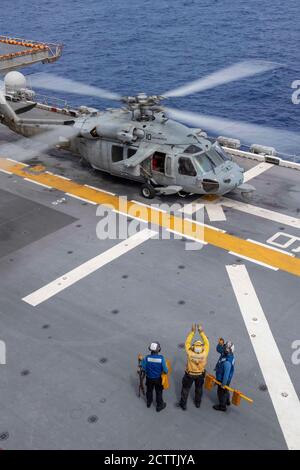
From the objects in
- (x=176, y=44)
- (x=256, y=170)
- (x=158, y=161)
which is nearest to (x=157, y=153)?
(x=158, y=161)

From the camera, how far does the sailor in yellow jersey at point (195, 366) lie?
11.3 m

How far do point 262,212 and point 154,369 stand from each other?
1108cm

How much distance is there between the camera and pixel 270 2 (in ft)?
317

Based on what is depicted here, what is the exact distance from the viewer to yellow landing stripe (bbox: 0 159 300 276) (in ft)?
58.4

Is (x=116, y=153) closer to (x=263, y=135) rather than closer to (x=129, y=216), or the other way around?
(x=129, y=216)

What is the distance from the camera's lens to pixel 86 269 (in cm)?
1742

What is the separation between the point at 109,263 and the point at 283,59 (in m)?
49.0

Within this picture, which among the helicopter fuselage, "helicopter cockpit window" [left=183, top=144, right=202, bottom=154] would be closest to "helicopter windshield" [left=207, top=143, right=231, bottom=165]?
the helicopter fuselage


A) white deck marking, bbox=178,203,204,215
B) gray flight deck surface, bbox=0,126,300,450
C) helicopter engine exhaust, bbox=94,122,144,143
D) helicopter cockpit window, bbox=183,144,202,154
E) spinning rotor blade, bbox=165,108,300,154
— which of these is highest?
helicopter engine exhaust, bbox=94,122,144,143

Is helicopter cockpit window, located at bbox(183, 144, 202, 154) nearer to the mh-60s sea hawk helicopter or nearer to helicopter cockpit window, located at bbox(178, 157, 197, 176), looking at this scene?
the mh-60s sea hawk helicopter

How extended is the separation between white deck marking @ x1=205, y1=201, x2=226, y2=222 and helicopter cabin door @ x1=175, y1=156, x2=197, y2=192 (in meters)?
1.06

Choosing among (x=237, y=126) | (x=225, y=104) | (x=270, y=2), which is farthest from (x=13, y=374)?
(x=270, y=2)

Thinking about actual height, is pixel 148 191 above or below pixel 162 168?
below

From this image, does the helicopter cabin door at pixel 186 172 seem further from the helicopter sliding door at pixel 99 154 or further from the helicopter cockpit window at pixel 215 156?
the helicopter sliding door at pixel 99 154
